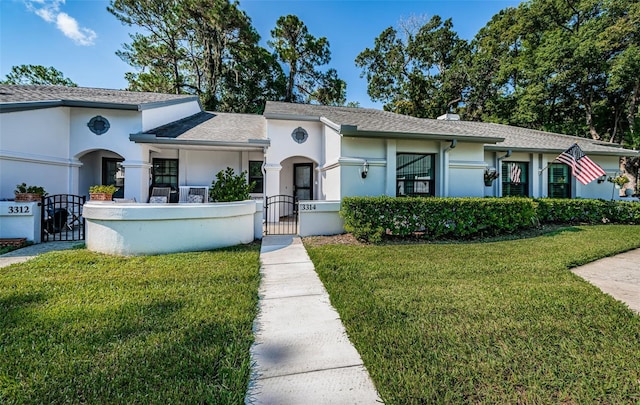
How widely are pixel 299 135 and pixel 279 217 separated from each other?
321 centimetres

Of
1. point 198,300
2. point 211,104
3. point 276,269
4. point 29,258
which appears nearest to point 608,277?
point 276,269

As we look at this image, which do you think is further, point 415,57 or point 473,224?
point 415,57

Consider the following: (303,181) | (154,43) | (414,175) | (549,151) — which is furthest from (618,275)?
(154,43)

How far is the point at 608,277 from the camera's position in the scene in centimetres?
473

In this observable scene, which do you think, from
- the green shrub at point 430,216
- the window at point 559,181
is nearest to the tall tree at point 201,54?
the green shrub at point 430,216

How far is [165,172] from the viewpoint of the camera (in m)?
11.6

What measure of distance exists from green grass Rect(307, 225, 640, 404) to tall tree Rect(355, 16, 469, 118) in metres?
24.2

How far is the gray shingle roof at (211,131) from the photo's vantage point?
384 inches

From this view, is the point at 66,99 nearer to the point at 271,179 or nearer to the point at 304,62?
the point at 271,179

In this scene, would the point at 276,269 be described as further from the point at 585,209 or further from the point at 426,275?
the point at 585,209

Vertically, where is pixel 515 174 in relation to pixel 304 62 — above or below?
below

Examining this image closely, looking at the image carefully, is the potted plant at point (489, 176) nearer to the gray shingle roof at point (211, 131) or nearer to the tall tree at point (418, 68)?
the gray shingle roof at point (211, 131)

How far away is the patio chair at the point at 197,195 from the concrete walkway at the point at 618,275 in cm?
1114

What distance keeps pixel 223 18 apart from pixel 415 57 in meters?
18.6
